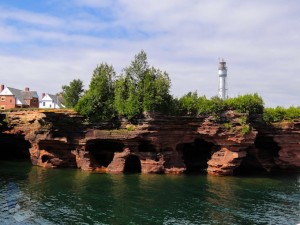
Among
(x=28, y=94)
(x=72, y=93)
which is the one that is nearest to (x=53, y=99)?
(x=28, y=94)

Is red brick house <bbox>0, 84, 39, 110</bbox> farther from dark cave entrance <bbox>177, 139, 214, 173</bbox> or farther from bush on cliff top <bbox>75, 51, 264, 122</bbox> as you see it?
dark cave entrance <bbox>177, 139, 214, 173</bbox>

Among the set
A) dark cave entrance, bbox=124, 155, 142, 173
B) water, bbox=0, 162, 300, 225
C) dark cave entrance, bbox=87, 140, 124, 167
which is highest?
dark cave entrance, bbox=87, 140, 124, 167

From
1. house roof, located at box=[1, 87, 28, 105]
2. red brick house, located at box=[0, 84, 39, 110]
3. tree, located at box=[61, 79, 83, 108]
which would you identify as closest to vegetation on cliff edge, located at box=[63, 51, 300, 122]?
tree, located at box=[61, 79, 83, 108]

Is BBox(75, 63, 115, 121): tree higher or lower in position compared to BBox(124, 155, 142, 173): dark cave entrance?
higher

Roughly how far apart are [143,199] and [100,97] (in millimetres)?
21523

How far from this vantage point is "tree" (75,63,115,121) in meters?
51.1

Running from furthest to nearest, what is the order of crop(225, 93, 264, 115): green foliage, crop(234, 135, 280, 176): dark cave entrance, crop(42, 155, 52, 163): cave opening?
crop(42, 155, 52, 163): cave opening → crop(234, 135, 280, 176): dark cave entrance → crop(225, 93, 264, 115): green foliage

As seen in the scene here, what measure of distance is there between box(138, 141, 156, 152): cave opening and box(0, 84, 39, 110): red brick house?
49516 millimetres

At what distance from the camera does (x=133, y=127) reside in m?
48.7

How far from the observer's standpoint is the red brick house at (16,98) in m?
92.9

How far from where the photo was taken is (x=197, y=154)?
187 feet

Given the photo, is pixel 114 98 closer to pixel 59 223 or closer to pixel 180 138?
pixel 180 138

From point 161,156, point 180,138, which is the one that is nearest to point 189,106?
point 180,138

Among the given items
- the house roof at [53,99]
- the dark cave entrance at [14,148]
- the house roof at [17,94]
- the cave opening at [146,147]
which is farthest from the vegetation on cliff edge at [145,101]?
the house roof at [53,99]
